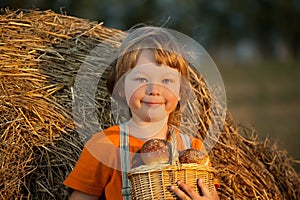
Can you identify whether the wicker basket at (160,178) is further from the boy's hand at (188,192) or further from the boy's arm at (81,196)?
the boy's arm at (81,196)

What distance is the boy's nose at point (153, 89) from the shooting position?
4.02 meters

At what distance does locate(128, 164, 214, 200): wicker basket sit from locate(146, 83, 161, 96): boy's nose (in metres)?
0.53

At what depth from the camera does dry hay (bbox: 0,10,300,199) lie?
15.7 feet

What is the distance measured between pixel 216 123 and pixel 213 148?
25 cm

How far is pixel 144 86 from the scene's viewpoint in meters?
4.05

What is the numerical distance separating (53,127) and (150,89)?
1.14 meters

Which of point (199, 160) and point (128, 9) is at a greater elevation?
point (199, 160)

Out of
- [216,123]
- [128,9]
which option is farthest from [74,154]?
[128,9]

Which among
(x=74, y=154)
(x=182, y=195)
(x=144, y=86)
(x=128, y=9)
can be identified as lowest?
(x=128, y=9)

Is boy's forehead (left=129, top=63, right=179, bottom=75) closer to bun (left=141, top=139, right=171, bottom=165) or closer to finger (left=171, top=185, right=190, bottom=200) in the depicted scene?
bun (left=141, top=139, right=171, bottom=165)

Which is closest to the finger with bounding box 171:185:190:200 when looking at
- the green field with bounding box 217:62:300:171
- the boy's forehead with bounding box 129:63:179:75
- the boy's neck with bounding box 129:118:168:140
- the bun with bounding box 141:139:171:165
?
the bun with bounding box 141:139:171:165

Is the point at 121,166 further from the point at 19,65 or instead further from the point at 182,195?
the point at 19,65

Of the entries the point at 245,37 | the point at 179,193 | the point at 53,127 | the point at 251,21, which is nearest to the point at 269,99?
the point at 53,127

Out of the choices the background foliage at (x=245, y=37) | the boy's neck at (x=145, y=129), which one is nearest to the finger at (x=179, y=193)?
the boy's neck at (x=145, y=129)
